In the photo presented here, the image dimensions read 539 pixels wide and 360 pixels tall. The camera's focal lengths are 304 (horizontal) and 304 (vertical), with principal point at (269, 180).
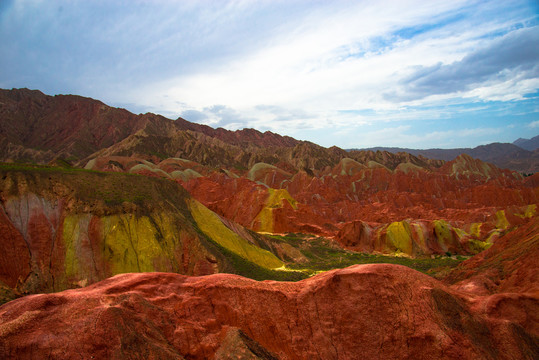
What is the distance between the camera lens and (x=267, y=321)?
1052cm

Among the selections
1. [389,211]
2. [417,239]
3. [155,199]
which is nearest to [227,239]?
[155,199]

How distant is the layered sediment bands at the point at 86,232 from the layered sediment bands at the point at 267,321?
13488mm

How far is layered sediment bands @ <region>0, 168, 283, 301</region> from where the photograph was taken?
21234mm

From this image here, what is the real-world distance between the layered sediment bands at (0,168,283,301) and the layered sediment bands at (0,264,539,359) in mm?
13488

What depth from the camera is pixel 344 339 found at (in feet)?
32.7

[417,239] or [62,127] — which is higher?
[62,127]

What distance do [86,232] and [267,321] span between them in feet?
63.0

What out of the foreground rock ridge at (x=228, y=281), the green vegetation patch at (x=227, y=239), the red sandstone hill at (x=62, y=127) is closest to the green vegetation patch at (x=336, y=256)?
the foreground rock ridge at (x=228, y=281)

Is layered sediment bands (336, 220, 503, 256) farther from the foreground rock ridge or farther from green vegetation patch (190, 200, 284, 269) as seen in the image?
green vegetation patch (190, 200, 284, 269)

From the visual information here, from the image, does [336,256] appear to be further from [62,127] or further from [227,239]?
[62,127]

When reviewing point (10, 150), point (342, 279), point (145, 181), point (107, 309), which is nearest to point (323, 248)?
point (145, 181)

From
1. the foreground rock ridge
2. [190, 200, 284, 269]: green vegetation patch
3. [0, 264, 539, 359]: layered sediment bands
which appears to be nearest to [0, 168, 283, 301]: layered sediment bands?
the foreground rock ridge

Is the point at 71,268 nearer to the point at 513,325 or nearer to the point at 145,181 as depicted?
the point at 145,181

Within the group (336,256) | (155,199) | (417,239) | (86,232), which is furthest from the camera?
(417,239)
